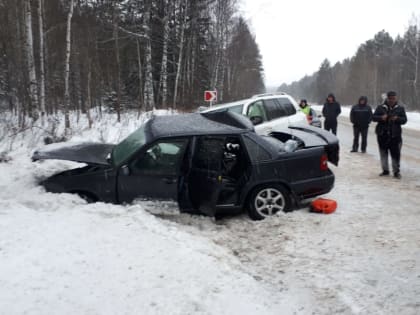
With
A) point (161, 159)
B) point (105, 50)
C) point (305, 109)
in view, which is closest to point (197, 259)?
point (161, 159)

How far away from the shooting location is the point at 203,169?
527 cm

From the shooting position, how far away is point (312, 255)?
4414 mm

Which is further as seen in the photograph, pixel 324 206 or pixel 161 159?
pixel 324 206

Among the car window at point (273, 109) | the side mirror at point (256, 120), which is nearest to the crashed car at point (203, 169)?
the side mirror at point (256, 120)

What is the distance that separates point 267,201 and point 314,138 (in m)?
1.59

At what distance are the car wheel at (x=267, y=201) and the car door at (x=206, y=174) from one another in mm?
634

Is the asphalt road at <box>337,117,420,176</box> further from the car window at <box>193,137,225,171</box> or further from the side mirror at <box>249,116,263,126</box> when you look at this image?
the car window at <box>193,137,225,171</box>

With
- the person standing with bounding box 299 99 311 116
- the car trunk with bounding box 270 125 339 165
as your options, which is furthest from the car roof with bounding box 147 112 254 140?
the person standing with bounding box 299 99 311 116

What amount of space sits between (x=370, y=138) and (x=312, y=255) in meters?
12.0

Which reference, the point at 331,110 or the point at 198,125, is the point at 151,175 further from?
the point at 331,110

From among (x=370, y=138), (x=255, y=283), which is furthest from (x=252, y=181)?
(x=370, y=138)

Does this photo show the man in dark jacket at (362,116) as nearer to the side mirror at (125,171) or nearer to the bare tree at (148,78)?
the side mirror at (125,171)

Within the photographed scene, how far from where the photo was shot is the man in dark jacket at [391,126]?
7.97m

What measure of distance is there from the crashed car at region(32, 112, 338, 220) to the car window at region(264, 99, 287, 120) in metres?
3.33
